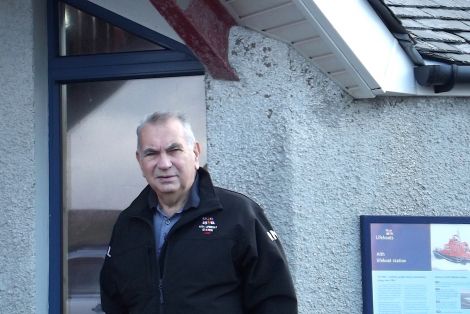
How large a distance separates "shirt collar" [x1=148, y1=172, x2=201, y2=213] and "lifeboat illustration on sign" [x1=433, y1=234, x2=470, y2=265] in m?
1.43

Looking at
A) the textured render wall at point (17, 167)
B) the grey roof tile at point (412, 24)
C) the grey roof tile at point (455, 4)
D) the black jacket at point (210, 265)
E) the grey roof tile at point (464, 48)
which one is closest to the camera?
the black jacket at point (210, 265)

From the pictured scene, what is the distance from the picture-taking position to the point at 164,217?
3170mm

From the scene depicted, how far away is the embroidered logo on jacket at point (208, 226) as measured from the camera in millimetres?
3035

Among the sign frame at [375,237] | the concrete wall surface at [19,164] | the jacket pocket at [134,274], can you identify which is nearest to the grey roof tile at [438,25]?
the sign frame at [375,237]

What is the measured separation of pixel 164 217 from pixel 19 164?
50.9 inches

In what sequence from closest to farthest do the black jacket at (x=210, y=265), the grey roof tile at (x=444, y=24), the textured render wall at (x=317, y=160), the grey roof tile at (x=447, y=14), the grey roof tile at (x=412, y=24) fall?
the black jacket at (x=210, y=265), the textured render wall at (x=317, y=160), the grey roof tile at (x=412, y=24), the grey roof tile at (x=444, y=24), the grey roof tile at (x=447, y=14)

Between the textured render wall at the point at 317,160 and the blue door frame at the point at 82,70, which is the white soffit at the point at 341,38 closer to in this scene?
the textured render wall at the point at 317,160

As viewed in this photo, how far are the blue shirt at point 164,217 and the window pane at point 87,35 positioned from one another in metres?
1.47

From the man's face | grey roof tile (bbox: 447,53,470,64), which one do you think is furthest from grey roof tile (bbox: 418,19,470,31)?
the man's face

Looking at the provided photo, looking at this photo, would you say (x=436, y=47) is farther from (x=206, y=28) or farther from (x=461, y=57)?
(x=206, y=28)

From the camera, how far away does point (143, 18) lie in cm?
428

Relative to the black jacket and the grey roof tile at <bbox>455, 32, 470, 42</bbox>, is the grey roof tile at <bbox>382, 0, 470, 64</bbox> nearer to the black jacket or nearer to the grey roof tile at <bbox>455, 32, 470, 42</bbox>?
the grey roof tile at <bbox>455, 32, 470, 42</bbox>

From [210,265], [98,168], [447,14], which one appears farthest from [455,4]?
[210,265]

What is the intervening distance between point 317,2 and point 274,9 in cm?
23
